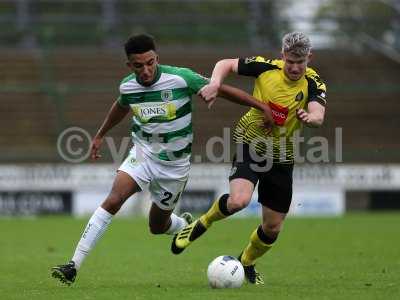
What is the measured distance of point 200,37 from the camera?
103 feet

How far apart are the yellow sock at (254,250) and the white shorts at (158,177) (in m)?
0.84

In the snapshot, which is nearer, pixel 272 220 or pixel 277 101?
pixel 277 101

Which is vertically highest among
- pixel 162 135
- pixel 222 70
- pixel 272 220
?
pixel 222 70

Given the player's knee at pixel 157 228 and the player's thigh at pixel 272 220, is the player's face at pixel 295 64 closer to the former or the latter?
the player's thigh at pixel 272 220

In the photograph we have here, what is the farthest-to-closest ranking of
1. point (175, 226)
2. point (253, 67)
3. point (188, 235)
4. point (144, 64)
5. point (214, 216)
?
point (175, 226) < point (188, 235) < point (214, 216) < point (253, 67) < point (144, 64)

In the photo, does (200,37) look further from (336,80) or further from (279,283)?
(279,283)

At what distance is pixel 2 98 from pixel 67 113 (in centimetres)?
198

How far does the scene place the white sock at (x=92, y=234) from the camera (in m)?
8.68

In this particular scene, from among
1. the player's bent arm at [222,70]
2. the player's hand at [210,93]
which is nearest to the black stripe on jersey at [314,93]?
the player's bent arm at [222,70]

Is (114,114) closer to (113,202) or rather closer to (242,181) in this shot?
(113,202)

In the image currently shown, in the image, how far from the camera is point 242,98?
8.57 metres

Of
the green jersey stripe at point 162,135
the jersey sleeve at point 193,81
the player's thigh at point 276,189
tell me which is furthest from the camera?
the player's thigh at point 276,189

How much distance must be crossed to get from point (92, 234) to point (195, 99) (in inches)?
594

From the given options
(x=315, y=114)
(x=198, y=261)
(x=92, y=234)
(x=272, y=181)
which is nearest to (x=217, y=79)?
(x=315, y=114)
